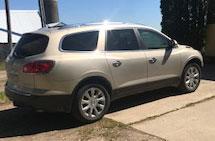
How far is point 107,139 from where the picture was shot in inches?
261

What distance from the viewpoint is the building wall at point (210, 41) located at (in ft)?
48.8

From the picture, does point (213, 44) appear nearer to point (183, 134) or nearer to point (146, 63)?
point (146, 63)

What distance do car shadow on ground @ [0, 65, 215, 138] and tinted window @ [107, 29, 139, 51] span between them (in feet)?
3.93

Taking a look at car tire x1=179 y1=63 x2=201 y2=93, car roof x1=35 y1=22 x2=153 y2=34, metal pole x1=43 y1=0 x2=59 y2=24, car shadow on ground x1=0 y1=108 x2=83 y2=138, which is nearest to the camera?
car shadow on ground x1=0 y1=108 x2=83 y2=138

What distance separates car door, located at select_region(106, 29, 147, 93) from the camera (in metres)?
7.80

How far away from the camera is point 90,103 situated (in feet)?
24.3

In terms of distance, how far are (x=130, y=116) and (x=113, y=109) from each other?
68cm

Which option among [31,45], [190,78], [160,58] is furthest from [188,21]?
[31,45]

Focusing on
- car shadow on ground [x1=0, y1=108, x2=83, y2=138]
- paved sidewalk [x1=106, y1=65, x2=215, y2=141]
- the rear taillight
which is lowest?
car shadow on ground [x1=0, y1=108, x2=83, y2=138]

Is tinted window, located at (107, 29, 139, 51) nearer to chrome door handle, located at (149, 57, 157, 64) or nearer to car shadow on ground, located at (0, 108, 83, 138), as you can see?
chrome door handle, located at (149, 57, 157, 64)

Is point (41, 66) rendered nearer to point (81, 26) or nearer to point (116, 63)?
point (81, 26)

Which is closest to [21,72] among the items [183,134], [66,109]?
[66,109]

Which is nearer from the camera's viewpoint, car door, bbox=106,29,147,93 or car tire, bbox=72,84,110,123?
car tire, bbox=72,84,110,123

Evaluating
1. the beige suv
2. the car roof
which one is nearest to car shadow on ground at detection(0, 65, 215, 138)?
the beige suv
